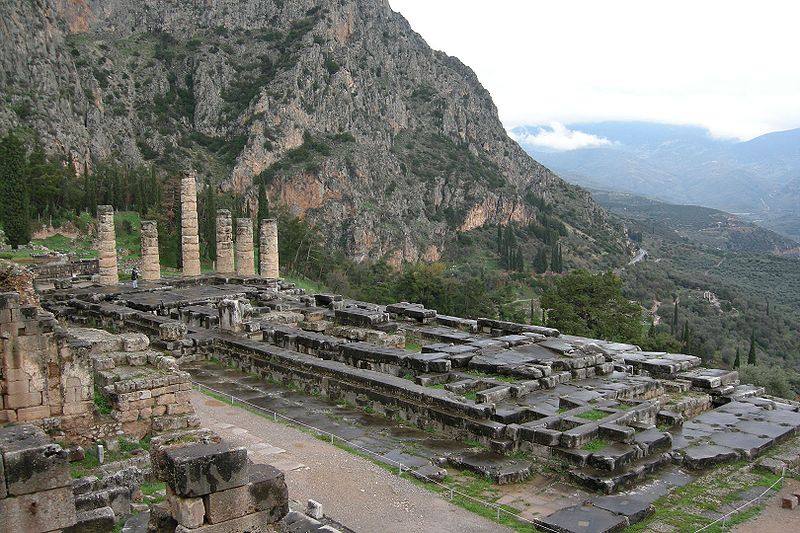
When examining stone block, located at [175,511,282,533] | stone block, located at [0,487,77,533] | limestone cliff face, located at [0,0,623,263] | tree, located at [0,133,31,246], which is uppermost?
limestone cliff face, located at [0,0,623,263]

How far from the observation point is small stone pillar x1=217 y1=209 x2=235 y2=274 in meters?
33.1

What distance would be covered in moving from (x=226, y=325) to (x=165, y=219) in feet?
96.3

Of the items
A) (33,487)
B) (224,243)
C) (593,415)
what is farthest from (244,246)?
(33,487)

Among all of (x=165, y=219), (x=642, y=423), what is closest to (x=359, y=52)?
(x=165, y=219)

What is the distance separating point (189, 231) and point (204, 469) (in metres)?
27.8

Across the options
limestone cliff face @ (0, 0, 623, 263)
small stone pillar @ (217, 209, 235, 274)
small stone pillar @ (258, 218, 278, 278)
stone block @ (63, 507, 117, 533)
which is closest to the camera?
stone block @ (63, 507, 117, 533)

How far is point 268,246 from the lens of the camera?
33.2 meters

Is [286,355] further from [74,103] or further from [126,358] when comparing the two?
[74,103]

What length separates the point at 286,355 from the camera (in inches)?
666

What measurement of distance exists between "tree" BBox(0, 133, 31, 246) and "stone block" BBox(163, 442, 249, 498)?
39.0 m

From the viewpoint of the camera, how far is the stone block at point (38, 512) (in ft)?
20.6

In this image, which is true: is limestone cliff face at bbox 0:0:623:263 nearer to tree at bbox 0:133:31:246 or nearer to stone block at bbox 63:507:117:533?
tree at bbox 0:133:31:246

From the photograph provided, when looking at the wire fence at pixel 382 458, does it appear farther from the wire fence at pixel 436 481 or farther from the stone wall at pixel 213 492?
the stone wall at pixel 213 492

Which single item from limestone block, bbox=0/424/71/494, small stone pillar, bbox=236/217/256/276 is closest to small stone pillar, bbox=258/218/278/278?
small stone pillar, bbox=236/217/256/276
